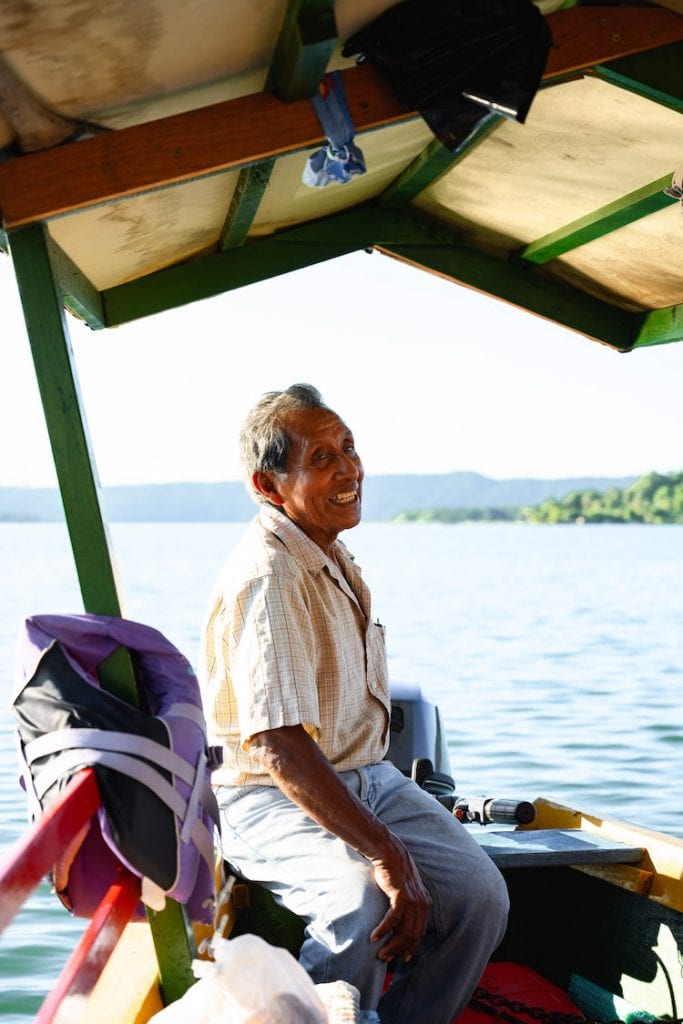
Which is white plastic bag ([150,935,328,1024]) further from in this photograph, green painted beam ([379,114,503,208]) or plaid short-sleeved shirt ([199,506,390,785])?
green painted beam ([379,114,503,208])

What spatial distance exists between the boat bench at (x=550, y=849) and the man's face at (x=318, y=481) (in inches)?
35.0

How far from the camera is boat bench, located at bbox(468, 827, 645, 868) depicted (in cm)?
330

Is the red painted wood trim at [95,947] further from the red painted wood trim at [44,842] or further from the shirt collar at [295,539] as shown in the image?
the shirt collar at [295,539]

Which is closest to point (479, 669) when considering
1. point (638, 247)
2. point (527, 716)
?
point (527, 716)

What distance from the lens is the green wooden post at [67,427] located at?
2.52m

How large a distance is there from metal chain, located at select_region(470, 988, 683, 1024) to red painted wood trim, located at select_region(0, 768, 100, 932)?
1469 mm

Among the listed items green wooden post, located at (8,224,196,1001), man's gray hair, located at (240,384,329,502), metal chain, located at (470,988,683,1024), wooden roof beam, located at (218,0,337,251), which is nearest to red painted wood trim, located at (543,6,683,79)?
wooden roof beam, located at (218,0,337,251)

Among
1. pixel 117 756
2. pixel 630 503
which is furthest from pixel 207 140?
pixel 630 503

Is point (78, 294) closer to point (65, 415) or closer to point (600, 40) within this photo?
point (65, 415)

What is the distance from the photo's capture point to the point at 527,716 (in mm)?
14969

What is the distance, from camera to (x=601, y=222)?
389 cm

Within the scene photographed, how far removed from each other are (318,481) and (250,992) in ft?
4.62

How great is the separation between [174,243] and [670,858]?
2.19 metres

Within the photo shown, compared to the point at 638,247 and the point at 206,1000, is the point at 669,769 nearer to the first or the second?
the point at 638,247
